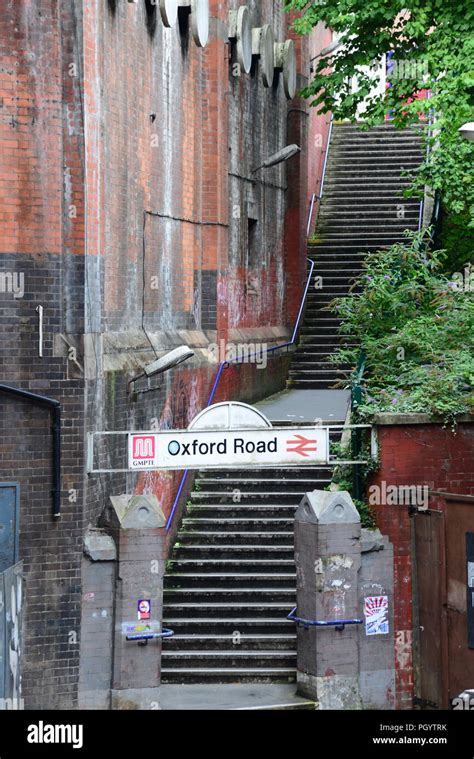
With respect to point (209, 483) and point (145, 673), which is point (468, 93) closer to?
point (209, 483)

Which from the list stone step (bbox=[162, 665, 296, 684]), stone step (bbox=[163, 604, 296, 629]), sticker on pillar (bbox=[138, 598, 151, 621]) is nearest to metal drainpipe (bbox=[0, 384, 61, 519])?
sticker on pillar (bbox=[138, 598, 151, 621])

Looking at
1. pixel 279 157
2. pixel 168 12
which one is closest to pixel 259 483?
pixel 168 12

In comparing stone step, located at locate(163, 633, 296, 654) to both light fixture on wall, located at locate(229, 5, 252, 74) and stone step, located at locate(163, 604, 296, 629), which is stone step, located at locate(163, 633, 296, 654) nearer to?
stone step, located at locate(163, 604, 296, 629)

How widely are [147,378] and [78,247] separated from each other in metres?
2.79

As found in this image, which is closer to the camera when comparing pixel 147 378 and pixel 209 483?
pixel 147 378

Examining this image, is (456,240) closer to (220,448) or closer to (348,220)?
(348,220)

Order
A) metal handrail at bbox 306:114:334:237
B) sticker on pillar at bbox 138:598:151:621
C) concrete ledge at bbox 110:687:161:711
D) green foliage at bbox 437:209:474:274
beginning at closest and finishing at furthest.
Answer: concrete ledge at bbox 110:687:161:711 < sticker on pillar at bbox 138:598:151:621 < green foliage at bbox 437:209:474:274 < metal handrail at bbox 306:114:334:237

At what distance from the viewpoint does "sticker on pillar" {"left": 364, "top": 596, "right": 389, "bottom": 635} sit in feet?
54.5

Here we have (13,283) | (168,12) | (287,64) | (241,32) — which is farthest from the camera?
(287,64)

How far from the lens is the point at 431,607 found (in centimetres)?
1673

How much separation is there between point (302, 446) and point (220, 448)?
3.26ft

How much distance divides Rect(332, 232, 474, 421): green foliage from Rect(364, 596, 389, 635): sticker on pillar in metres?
2.30

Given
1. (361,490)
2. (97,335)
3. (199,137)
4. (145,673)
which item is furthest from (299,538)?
(199,137)

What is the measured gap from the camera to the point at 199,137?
20562 mm
